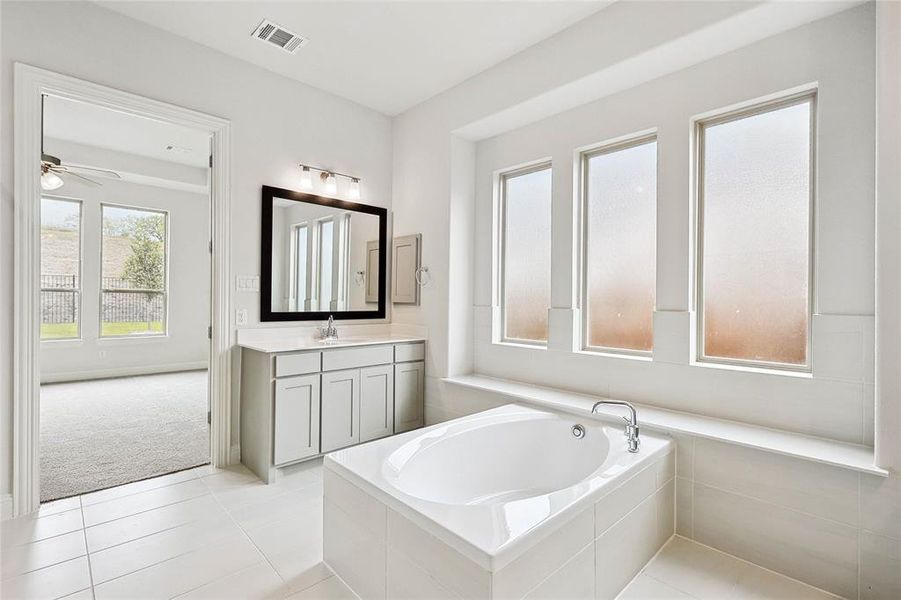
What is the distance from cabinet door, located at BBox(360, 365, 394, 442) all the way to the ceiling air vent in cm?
226

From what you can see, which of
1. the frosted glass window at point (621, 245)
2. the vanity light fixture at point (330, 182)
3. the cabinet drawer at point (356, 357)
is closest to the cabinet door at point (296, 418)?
the cabinet drawer at point (356, 357)

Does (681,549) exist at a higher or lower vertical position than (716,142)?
lower

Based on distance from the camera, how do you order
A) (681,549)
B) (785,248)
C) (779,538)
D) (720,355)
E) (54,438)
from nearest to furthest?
(779,538) → (681,549) → (785,248) → (720,355) → (54,438)

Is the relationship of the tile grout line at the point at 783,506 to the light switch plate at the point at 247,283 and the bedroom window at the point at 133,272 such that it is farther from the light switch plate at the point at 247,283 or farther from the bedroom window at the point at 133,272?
the bedroom window at the point at 133,272

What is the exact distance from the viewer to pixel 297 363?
278cm

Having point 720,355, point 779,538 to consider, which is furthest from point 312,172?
point 779,538

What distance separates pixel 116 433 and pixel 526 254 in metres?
3.66

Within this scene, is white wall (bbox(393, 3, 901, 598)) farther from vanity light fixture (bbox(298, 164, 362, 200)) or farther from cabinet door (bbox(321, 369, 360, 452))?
vanity light fixture (bbox(298, 164, 362, 200))

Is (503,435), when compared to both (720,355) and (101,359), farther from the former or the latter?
(101,359)

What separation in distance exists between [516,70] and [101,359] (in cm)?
623

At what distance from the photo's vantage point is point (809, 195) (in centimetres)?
211

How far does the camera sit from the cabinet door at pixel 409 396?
3418 millimetres

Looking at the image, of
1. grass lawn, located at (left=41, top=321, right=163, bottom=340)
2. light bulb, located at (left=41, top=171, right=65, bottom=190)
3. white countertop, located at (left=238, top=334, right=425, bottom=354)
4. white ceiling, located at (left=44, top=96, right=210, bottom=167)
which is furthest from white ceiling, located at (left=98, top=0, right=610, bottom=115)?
grass lawn, located at (left=41, top=321, right=163, bottom=340)

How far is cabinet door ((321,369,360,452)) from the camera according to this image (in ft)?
9.62
